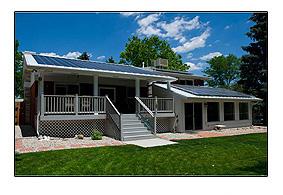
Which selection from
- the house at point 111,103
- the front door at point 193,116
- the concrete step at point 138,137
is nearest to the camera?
the concrete step at point 138,137

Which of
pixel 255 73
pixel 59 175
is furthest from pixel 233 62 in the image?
pixel 59 175

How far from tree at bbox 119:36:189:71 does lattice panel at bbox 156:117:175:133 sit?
24976 millimetres

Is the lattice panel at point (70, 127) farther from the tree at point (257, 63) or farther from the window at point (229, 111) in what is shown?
the tree at point (257, 63)

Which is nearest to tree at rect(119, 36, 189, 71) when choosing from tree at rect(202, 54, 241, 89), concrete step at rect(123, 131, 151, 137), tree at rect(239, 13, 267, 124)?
tree at rect(202, 54, 241, 89)

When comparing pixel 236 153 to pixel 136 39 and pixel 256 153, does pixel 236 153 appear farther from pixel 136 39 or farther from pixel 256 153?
pixel 136 39

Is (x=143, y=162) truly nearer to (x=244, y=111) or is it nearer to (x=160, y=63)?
(x=244, y=111)

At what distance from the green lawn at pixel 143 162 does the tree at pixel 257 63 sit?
15.4 m

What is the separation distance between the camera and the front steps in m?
10.3

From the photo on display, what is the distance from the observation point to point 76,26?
498 inches

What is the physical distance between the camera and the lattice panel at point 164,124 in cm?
1360

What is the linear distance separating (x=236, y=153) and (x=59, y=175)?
5.97m

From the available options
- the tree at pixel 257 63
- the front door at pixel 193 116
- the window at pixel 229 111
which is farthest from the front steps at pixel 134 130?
the tree at pixel 257 63

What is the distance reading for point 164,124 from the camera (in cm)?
1390

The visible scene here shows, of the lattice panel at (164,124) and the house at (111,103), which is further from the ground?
the house at (111,103)
